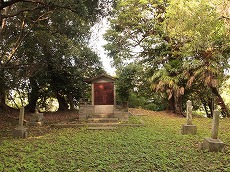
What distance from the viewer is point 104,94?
1297cm

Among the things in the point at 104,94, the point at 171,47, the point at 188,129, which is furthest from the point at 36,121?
the point at 171,47

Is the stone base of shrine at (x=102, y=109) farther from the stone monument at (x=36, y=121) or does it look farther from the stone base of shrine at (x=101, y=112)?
the stone monument at (x=36, y=121)

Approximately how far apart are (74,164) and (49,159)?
0.86 m

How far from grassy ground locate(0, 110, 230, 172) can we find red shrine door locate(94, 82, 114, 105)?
5274 millimetres

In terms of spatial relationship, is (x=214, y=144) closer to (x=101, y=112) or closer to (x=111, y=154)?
(x=111, y=154)

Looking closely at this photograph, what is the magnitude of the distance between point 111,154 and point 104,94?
7.60m

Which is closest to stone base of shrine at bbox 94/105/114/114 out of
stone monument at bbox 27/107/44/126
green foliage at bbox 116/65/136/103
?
stone monument at bbox 27/107/44/126

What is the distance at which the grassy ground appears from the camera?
4590 mm

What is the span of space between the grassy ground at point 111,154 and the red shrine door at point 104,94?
17.3 feet

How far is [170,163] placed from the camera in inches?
187

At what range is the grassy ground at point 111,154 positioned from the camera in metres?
4.59

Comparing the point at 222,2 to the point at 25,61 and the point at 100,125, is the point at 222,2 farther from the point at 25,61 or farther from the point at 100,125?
the point at 25,61

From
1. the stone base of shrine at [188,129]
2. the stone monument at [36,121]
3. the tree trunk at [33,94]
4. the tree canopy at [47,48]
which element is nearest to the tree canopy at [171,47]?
the tree canopy at [47,48]

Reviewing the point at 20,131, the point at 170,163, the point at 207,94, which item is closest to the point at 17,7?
the point at 20,131
